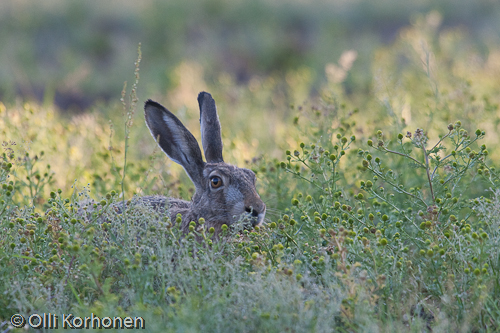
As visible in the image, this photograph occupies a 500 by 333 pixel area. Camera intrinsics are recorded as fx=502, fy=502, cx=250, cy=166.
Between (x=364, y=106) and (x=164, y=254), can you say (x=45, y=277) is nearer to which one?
(x=164, y=254)

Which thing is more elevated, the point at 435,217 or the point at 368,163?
the point at 368,163

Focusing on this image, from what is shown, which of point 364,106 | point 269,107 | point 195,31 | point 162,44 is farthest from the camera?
point 195,31

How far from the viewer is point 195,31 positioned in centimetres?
1638

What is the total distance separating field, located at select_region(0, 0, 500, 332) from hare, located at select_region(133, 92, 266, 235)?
8.9 inches

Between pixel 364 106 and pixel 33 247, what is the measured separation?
6.39 meters

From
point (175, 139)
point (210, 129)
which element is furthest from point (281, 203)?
point (175, 139)

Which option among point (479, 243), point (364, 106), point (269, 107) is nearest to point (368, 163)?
point (479, 243)

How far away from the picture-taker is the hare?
419 centimetres

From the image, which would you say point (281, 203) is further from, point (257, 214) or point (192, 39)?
point (192, 39)

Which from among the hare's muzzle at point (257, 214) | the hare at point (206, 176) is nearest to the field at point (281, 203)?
the hare's muzzle at point (257, 214)

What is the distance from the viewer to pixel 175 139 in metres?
4.46

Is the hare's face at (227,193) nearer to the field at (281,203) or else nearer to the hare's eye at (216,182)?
the hare's eye at (216,182)

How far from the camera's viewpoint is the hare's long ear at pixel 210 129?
4.65 meters

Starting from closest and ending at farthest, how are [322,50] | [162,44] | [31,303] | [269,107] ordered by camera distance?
1. [31,303]
2. [269,107]
3. [322,50]
4. [162,44]
